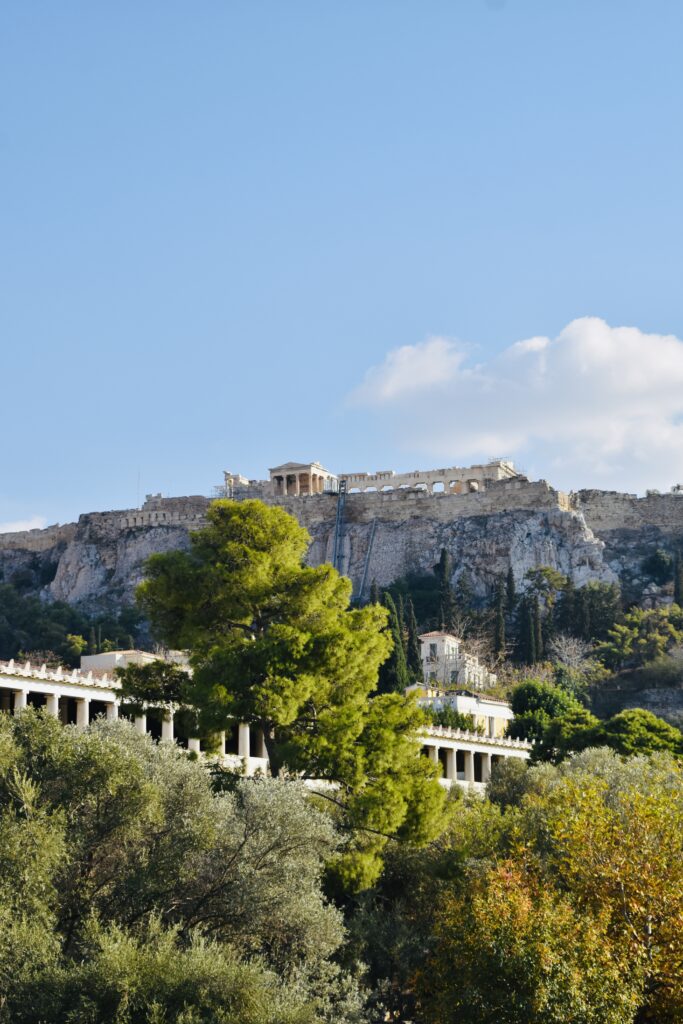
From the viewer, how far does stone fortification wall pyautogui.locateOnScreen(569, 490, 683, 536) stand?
92438 mm

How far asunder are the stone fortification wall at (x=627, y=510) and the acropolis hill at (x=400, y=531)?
0.06 meters

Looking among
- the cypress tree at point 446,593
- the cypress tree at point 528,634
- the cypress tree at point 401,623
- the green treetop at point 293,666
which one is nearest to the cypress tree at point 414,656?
the cypress tree at point 401,623

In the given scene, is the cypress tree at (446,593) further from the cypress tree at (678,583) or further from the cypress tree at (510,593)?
the cypress tree at (678,583)

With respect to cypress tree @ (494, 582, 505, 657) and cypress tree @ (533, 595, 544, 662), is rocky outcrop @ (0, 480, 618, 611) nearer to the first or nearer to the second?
cypress tree @ (494, 582, 505, 657)

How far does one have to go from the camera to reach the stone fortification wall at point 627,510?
92.4 m

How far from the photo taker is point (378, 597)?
83.1 m

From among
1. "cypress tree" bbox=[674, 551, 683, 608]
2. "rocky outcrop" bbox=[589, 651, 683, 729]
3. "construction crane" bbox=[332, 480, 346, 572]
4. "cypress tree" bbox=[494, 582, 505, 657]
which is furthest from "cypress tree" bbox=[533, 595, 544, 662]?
"construction crane" bbox=[332, 480, 346, 572]

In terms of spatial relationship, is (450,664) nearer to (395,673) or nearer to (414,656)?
(414,656)

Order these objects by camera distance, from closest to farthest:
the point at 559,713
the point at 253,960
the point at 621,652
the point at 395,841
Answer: the point at 253,960
the point at 395,841
the point at 559,713
the point at 621,652

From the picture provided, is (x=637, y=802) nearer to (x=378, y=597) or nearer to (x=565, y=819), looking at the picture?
(x=565, y=819)

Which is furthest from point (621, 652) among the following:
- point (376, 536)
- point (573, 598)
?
point (376, 536)

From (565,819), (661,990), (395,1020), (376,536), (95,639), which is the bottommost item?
(395,1020)

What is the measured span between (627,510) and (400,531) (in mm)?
14349

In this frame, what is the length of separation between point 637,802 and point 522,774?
15942 millimetres
